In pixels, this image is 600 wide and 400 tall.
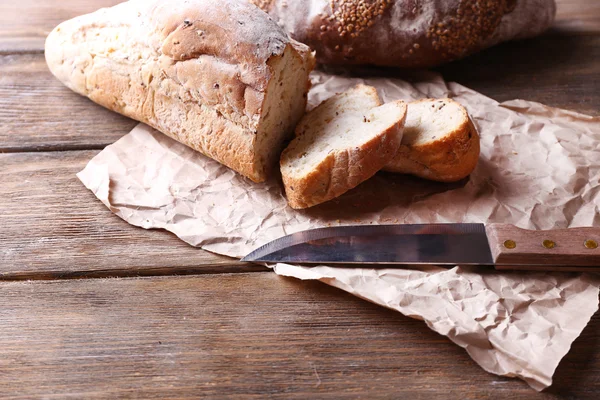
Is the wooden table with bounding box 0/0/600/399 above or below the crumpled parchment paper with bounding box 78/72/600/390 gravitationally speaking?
below

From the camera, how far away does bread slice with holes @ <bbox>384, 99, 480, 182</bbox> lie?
5.77ft

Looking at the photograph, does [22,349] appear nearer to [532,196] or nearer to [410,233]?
[410,233]

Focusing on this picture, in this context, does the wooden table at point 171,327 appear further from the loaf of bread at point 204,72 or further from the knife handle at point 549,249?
the loaf of bread at point 204,72

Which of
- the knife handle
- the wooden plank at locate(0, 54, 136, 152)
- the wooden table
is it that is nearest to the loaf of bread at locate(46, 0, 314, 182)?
the wooden plank at locate(0, 54, 136, 152)

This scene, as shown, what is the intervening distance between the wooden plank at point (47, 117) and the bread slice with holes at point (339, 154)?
27.5 inches

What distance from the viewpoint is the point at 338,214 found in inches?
70.4

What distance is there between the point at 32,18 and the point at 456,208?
2.06 m

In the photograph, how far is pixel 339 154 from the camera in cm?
171

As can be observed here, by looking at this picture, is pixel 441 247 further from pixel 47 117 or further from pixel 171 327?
pixel 47 117

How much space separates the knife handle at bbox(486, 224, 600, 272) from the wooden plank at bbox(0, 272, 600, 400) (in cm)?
15

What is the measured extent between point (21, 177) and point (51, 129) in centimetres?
26

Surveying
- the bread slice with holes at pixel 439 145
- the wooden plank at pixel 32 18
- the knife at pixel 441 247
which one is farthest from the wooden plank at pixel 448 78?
the knife at pixel 441 247

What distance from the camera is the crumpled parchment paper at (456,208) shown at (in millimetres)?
1421

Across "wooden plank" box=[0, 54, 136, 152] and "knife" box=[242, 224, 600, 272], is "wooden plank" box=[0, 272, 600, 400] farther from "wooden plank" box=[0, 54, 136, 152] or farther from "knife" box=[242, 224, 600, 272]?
"wooden plank" box=[0, 54, 136, 152]
